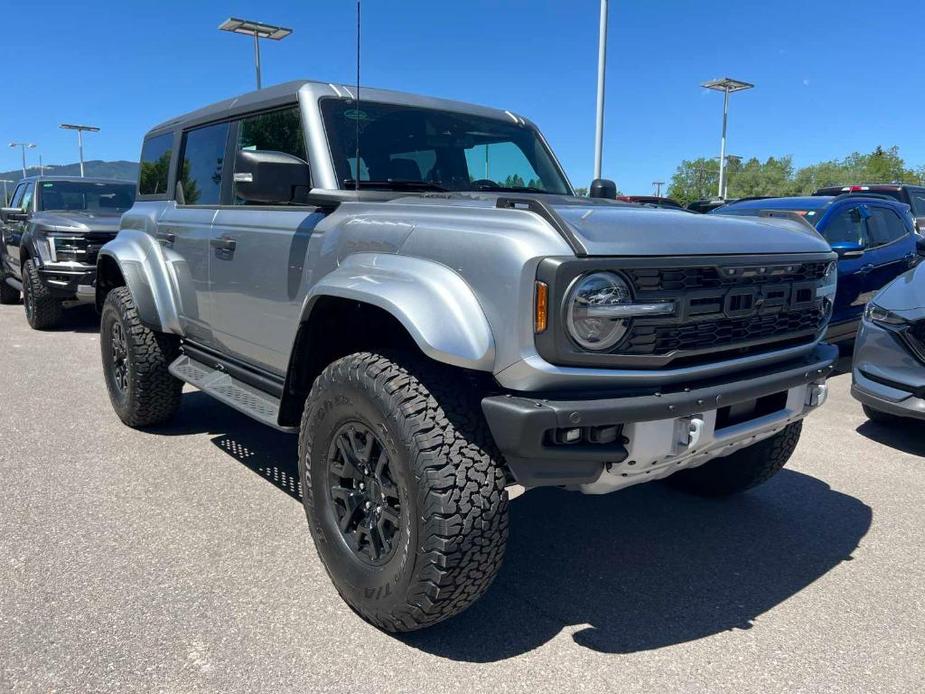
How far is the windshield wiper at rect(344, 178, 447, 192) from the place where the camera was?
3.23 metres

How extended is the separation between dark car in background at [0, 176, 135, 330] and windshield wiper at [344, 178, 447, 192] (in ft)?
20.2

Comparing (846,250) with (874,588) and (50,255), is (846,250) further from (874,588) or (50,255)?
(50,255)

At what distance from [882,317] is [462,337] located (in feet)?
12.2

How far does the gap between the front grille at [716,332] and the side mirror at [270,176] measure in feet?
5.05

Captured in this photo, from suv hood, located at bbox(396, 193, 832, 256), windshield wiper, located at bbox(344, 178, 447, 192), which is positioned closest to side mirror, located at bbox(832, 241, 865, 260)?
suv hood, located at bbox(396, 193, 832, 256)

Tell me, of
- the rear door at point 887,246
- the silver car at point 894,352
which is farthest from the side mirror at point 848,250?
the silver car at point 894,352

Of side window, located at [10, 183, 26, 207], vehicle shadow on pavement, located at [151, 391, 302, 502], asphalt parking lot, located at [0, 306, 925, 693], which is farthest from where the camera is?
side window, located at [10, 183, 26, 207]

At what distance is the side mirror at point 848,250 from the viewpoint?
640cm

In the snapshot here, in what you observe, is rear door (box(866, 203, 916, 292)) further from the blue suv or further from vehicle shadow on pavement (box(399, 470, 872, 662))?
vehicle shadow on pavement (box(399, 470, 872, 662))

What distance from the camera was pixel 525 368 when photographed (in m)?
2.19

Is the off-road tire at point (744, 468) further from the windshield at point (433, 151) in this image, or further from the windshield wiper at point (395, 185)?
the windshield wiper at point (395, 185)

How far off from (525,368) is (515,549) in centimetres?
137

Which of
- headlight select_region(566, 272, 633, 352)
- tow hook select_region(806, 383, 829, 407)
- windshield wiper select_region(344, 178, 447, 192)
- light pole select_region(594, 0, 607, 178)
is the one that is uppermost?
light pole select_region(594, 0, 607, 178)

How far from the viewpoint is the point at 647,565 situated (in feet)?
10.4
